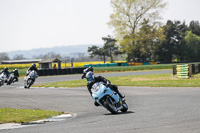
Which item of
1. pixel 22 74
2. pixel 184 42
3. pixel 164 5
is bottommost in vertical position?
pixel 22 74

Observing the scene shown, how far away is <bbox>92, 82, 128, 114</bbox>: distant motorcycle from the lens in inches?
447

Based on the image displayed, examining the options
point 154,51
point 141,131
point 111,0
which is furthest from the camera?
point 154,51

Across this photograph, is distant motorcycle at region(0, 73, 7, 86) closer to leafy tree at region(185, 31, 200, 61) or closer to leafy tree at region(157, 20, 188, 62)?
leafy tree at region(157, 20, 188, 62)

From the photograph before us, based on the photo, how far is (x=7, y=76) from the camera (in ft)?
110

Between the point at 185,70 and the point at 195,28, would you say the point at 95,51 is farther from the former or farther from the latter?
the point at 185,70

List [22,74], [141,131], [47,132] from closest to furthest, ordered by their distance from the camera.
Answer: [141,131] < [47,132] < [22,74]

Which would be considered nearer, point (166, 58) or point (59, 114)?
point (59, 114)

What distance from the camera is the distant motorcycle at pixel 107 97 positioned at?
11.3 m

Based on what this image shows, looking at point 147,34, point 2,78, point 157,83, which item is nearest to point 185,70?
point 157,83

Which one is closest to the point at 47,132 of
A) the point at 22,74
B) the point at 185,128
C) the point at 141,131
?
the point at 141,131

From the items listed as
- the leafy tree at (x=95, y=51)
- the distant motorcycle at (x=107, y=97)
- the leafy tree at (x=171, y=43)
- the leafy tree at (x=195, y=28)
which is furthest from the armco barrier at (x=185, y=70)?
the leafy tree at (x=95, y=51)

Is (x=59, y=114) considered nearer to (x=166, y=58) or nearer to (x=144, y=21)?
(x=144, y=21)

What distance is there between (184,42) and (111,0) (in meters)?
28.1

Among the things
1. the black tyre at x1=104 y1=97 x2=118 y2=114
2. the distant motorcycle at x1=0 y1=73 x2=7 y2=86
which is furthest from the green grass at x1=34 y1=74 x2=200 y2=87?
the black tyre at x1=104 y1=97 x2=118 y2=114
